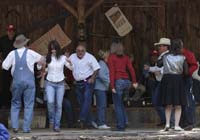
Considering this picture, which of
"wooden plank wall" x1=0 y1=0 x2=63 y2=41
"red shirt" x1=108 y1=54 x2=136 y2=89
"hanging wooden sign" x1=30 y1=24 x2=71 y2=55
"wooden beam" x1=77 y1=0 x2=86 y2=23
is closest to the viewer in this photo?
"red shirt" x1=108 y1=54 x2=136 y2=89

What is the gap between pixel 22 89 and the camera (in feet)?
41.5

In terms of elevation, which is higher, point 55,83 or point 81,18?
point 81,18

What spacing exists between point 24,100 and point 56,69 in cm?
93

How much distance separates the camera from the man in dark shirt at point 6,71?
14266mm

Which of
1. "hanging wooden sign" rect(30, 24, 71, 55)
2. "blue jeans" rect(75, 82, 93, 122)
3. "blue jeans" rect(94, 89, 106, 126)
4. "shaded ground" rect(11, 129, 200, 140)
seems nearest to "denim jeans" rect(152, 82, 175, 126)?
"shaded ground" rect(11, 129, 200, 140)

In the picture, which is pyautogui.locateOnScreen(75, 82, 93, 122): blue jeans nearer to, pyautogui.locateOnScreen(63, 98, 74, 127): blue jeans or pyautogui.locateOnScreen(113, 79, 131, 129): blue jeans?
pyautogui.locateOnScreen(63, 98, 74, 127): blue jeans

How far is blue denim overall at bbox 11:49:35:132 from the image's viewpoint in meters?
12.6

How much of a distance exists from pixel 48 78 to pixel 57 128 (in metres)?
1.06

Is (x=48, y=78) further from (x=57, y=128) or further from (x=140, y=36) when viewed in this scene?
(x=140, y=36)

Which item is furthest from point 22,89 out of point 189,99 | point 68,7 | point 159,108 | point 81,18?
point 189,99

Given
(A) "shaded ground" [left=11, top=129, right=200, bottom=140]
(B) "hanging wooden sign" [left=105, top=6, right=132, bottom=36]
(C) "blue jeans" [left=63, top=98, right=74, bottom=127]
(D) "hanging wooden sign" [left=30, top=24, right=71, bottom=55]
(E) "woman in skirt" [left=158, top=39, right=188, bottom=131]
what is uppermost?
(B) "hanging wooden sign" [left=105, top=6, right=132, bottom=36]

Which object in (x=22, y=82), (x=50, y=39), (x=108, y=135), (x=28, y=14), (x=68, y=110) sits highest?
(x=28, y=14)

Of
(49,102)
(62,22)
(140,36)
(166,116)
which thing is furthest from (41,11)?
(166,116)

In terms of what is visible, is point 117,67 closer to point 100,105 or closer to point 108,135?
point 100,105
